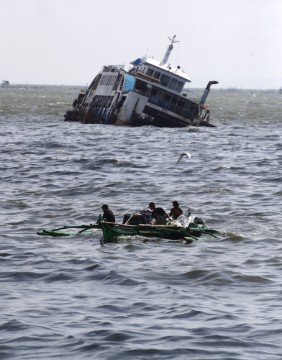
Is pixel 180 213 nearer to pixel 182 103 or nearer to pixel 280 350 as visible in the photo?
pixel 280 350

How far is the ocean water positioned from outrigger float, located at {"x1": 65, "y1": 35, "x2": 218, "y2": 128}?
77.4 feet

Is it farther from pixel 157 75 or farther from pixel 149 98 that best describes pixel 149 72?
pixel 149 98

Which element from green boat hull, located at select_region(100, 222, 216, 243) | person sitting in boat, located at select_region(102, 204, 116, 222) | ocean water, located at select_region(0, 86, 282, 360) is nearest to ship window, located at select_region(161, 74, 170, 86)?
ocean water, located at select_region(0, 86, 282, 360)

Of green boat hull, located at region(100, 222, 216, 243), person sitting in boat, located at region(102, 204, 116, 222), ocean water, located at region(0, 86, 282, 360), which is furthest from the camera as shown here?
person sitting in boat, located at region(102, 204, 116, 222)

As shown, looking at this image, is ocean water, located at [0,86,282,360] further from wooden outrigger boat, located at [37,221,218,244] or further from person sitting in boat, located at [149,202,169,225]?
person sitting in boat, located at [149,202,169,225]

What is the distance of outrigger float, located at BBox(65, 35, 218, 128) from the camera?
245 feet

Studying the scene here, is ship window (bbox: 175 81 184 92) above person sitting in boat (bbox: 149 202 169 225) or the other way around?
above

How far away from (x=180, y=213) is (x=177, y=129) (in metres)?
49.5

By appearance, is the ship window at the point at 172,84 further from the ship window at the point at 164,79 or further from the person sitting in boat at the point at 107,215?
the person sitting in boat at the point at 107,215

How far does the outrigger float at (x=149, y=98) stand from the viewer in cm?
7456

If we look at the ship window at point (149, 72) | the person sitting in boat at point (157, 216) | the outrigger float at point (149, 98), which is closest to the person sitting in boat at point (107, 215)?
the person sitting in boat at point (157, 216)

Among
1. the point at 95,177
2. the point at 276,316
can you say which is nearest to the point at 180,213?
the point at 276,316

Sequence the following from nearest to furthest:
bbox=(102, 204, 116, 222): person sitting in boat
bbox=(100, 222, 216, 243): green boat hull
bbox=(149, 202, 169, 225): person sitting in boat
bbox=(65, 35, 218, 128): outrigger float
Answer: bbox=(100, 222, 216, 243): green boat hull
bbox=(102, 204, 116, 222): person sitting in boat
bbox=(149, 202, 169, 225): person sitting in boat
bbox=(65, 35, 218, 128): outrigger float

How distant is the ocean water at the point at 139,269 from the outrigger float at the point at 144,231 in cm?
28
